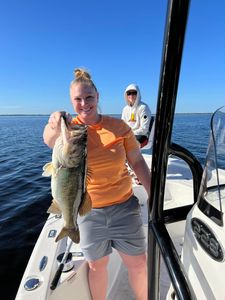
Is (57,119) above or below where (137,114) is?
above

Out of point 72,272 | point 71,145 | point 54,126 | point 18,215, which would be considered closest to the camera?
point 71,145

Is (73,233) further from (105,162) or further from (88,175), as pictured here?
(105,162)

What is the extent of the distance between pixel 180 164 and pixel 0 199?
5.57 metres

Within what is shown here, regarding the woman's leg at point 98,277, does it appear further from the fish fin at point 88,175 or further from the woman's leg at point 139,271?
the fish fin at point 88,175

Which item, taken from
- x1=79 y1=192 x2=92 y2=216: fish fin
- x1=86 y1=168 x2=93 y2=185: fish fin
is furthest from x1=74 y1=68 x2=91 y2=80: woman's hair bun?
x1=79 y1=192 x2=92 y2=216: fish fin

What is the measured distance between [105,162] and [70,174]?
0.33m

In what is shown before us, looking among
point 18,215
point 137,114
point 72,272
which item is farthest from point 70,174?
point 18,215

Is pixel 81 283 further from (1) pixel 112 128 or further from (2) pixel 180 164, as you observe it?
(2) pixel 180 164

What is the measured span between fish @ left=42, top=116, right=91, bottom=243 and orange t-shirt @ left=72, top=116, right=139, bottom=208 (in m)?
0.16

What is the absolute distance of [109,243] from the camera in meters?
2.20

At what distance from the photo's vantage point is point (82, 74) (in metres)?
2.08

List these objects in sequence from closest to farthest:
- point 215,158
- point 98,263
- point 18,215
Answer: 1. point 215,158
2. point 98,263
3. point 18,215

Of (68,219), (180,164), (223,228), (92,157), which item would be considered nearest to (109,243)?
(68,219)

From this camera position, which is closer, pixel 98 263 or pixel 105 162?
pixel 105 162
